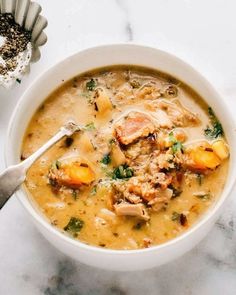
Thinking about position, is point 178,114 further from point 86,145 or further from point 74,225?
point 74,225

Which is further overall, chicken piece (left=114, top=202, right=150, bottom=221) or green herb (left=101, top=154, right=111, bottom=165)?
green herb (left=101, top=154, right=111, bottom=165)

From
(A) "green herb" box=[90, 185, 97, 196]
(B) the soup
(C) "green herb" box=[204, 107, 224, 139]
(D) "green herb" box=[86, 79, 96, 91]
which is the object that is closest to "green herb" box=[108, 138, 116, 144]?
(B) the soup

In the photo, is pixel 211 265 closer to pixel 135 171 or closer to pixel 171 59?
pixel 135 171

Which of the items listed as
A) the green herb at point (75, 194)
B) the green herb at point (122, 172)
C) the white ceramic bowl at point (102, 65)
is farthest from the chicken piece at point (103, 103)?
the green herb at point (75, 194)

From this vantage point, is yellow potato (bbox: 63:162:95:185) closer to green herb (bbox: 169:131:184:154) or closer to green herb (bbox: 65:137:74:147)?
green herb (bbox: 65:137:74:147)

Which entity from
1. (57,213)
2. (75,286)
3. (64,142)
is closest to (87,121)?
(64,142)

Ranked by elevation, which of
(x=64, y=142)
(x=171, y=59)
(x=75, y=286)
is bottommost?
(x=75, y=286)
